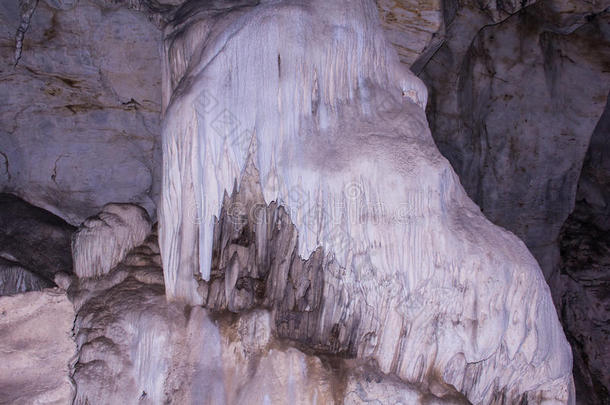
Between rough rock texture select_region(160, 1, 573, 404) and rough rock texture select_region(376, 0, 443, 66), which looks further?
rough rock texture select_region(376, 0, 443, 66)

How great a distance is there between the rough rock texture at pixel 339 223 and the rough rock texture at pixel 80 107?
6.61 feet

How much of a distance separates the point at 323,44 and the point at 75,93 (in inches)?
120

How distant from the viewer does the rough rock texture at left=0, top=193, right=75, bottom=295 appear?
407cm

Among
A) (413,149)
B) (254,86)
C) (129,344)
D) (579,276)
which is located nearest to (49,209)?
(129,344)

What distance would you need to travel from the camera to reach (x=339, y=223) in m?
2.78

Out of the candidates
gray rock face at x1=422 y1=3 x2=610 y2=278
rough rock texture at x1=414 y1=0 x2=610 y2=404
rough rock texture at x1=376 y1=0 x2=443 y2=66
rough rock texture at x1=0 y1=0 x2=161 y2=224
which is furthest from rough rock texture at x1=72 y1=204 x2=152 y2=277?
gray rock face at x1=422 y1=3 x2=610 y2=278

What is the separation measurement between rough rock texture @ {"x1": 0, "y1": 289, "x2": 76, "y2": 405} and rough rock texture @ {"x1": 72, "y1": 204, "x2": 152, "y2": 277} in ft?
0.86

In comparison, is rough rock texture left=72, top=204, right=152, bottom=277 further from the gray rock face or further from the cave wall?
the gray rock face

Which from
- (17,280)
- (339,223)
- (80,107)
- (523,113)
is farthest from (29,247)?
(523,113)

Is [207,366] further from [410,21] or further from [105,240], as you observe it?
[410,21]

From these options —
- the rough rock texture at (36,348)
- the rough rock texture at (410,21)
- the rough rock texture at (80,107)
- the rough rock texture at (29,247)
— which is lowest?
the rough rock texture at (36,348)

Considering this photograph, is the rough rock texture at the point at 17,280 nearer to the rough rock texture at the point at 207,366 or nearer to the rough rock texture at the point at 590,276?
the rough rock texture at the point at 207,366

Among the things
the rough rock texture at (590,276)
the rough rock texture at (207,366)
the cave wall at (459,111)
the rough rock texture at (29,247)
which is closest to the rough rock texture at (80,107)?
the cave wall at (459,111)

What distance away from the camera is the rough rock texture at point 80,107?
470cm
